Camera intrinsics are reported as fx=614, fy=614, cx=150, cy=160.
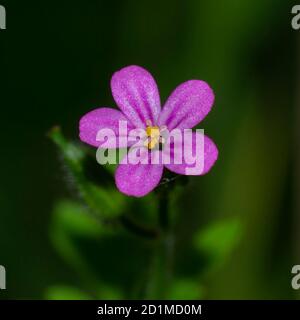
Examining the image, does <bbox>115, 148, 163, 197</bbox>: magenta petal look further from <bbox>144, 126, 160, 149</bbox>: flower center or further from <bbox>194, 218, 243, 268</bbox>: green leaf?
<bbox>194, 218, 243, 268</bbox>: green leaf

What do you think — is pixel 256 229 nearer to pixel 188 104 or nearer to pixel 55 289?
pixel 55 289

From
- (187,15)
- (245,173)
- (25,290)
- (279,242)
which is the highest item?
(187,15)

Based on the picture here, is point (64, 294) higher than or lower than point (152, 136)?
lower

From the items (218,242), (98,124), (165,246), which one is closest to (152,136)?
(98,124)

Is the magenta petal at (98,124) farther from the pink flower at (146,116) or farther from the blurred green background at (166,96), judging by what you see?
the blurred green background at (166,96)

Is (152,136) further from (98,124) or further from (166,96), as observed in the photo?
(166,96)

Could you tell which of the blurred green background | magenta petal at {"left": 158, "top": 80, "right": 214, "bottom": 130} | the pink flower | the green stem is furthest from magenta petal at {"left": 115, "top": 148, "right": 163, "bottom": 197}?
the blurred green background

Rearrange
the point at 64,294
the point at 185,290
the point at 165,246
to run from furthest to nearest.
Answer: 1. the point at 64,294
2. the point at 185,290
3. the point at 165,246
